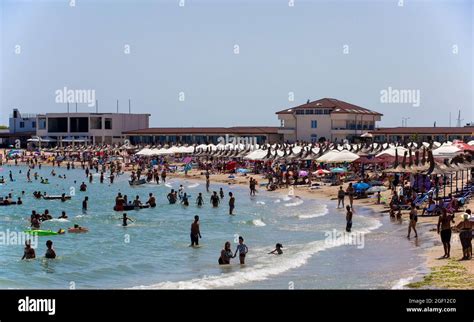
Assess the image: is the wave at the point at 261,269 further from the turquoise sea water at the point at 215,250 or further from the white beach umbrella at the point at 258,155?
the white beach umbrella at the point at 258,155

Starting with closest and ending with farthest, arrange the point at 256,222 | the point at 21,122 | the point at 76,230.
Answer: the point at 76,230, the point at 256,222, the point at 21,122

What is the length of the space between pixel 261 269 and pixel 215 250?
14.1ft

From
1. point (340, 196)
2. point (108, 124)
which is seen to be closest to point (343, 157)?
point (340, 196)

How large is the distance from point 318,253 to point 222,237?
5.70 meters

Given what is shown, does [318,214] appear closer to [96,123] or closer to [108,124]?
[108,124]

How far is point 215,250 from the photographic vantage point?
24.2 metres

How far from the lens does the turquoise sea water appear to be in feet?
62.2

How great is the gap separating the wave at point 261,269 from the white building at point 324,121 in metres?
58.2

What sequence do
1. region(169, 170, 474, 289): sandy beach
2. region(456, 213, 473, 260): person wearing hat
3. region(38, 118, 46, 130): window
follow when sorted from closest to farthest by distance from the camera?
region(169, 170, 474, 289): sandy beach < region(456, 213, 473, 260): person wearing hat < region(38, 118, 46, 130): window

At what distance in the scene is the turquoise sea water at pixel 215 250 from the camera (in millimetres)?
18969

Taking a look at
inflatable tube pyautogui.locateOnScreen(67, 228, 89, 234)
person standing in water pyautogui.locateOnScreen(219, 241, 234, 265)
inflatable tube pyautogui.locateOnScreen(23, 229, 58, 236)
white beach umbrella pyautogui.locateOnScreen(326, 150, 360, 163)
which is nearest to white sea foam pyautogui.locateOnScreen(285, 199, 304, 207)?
white beach umbrella pyautogui.locateOnScreen(326, 150, 360, 163)

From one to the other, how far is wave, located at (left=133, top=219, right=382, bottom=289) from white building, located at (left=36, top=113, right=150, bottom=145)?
277 ft

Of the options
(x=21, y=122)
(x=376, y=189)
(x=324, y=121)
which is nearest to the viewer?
(x=376, y=189)

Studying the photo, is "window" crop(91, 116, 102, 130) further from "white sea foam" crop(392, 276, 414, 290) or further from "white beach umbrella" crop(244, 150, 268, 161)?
"white sea foam" crop(392, 276, 414, 290)
